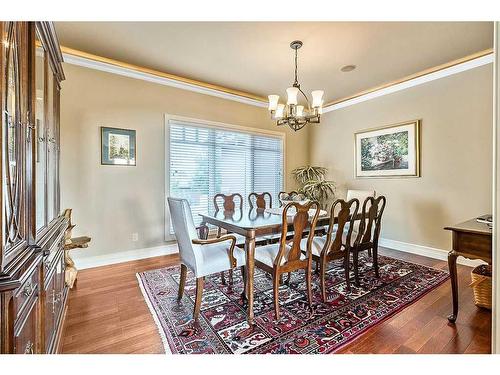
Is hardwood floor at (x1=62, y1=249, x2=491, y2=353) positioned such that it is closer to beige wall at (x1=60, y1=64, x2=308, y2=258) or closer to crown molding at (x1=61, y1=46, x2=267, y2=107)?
beige wall at (x1=60, y1=64, x2=308, y2=258)

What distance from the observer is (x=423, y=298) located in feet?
7.54

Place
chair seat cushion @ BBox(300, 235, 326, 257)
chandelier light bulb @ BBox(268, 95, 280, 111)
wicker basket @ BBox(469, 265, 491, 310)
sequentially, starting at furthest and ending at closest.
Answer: chandelier light bulb @ BBox(268, 95, 280, 111) < chair seat cushion @ BBox(300, 235, 326, 257) < wicker basket @ BBox(469, 265, 491, 310)

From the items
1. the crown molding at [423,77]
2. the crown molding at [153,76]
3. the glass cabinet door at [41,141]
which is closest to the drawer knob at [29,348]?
the glass cabinet door at [41,141]

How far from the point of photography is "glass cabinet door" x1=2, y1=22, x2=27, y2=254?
812 millimetres

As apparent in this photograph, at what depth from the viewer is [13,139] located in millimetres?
900

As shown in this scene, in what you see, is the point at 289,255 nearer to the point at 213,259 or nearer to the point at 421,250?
the point at 213,259

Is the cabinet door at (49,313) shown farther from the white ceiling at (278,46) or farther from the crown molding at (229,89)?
the crown molding at (229,89)

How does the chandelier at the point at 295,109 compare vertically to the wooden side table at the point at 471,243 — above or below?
above

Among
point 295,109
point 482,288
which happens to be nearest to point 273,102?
point 295,109

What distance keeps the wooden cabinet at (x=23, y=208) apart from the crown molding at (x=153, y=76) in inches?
73.4

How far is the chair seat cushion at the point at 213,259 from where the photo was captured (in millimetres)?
1912

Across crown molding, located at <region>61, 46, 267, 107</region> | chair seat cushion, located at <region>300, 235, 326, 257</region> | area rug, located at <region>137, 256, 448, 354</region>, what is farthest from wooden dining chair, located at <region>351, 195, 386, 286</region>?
crown molding, located at <region>61, 46, 267, 107</region>

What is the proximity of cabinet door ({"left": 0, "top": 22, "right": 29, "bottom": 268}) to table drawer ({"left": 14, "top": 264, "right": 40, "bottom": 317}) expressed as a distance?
0.37ft

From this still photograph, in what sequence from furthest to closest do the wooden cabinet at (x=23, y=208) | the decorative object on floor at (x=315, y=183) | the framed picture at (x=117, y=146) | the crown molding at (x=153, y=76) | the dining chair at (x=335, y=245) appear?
1. the decorative object on floor at (x=315, y=183)
2. the framed picture at (x=117, y=146)
3. the crown molding at (x=153, y=76)
4. the dining chair at (x=335, y=245)
5. the wooden cabinet at (x=23, y=208)
